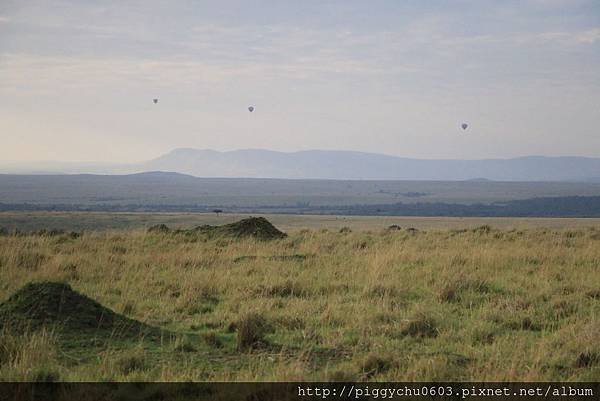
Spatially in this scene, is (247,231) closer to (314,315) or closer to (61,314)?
(314,315)

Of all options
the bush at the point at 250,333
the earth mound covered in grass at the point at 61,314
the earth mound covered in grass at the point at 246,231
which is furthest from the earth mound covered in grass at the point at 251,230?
the bush at the point at 250,333

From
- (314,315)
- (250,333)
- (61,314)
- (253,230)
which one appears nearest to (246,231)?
(253,230)

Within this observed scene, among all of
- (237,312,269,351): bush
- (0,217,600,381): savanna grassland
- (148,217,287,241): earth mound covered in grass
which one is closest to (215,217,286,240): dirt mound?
(148,217,287,241): earth mound covered in grass

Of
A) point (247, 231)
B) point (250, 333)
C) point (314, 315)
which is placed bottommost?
point (314, 315)

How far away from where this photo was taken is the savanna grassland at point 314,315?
23.2 ft

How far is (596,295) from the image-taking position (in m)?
11.5

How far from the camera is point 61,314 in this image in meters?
8.93

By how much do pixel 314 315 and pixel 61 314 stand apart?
386 cm

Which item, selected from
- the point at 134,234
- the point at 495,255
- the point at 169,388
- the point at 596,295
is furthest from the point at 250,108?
the point at 169,388

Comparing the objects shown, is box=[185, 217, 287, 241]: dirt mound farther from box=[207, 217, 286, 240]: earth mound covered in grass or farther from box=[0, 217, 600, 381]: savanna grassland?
box=[0, 217, 600, 381]: savanna grassland

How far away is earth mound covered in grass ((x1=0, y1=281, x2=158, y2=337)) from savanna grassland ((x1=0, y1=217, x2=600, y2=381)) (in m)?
0.05

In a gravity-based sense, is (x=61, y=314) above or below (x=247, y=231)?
below

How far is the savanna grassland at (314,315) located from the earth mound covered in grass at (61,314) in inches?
1.9

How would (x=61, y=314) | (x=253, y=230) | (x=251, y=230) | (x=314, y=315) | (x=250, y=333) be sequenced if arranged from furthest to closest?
(x=253, y=230) < (x=251, y=230) < (x=314, y=315) < (x=61, y=314) < (x=250, y=333)
